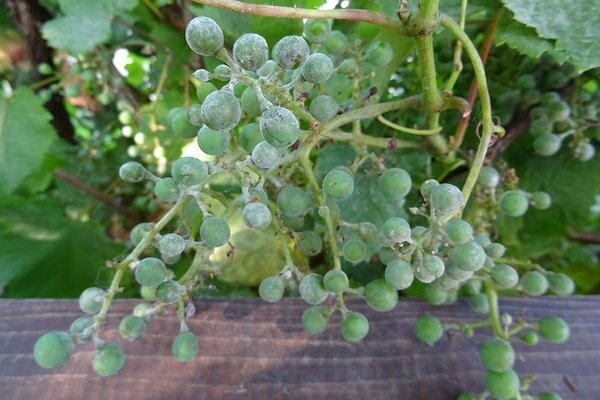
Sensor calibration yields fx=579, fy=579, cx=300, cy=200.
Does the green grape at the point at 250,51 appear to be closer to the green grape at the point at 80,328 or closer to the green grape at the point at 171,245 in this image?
the green grape at the point at 171,245

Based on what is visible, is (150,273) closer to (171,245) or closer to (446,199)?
(171,245)

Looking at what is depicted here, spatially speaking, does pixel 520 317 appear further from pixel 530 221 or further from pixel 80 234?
pixel 80 234

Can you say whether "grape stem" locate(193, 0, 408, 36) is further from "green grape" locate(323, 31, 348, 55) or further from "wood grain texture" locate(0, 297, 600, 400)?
"wood grain texture" locate(0, 297, 600, 400)

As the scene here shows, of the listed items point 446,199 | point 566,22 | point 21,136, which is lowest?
point 21,136

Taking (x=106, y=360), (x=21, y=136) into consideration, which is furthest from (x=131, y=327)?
(x=21, y=136)

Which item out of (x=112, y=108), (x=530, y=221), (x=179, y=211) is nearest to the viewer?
(x=179, y=211)

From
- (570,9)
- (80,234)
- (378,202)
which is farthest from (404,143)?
(80,234)

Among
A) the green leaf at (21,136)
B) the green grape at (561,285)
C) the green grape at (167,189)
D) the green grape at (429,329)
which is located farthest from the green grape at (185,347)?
the green leaf at (21,136)
